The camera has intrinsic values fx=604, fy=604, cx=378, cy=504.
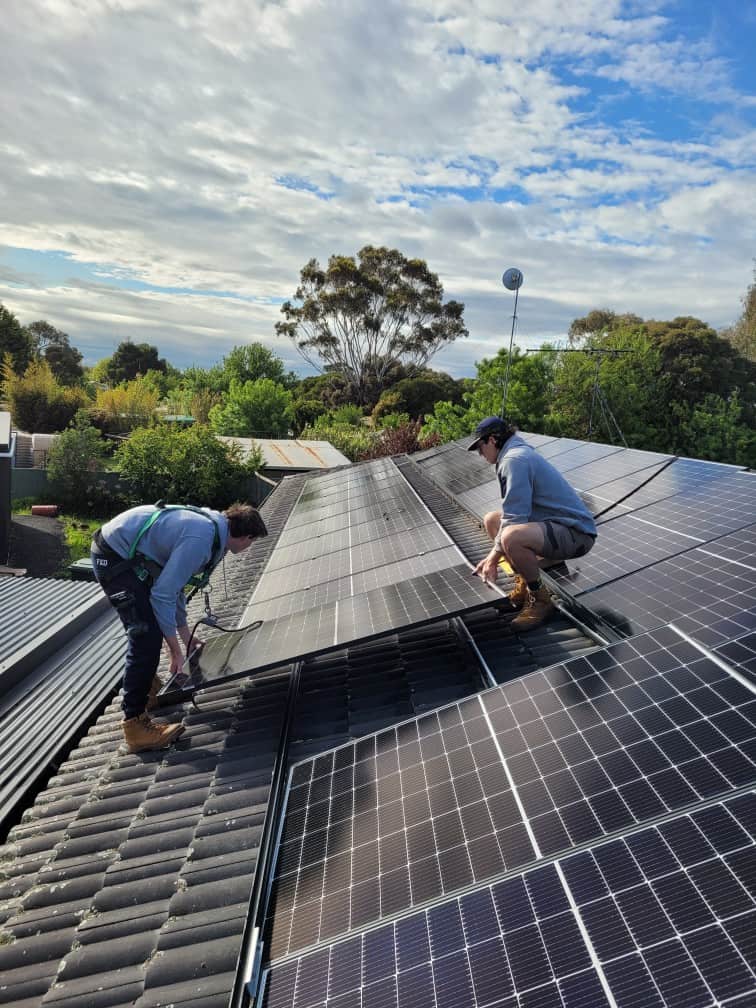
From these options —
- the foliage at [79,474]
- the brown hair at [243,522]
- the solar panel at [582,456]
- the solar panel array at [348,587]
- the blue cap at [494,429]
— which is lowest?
the foliage at [79,474]

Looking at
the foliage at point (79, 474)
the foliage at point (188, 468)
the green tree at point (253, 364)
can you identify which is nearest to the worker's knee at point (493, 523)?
the foliage at point (188, 468)

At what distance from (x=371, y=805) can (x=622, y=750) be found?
164 cm

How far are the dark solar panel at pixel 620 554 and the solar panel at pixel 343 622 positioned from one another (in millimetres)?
1178

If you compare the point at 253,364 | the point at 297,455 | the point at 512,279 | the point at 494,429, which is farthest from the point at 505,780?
the point at 253,364

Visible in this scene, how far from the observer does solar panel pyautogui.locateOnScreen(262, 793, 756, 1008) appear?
2.41 metres

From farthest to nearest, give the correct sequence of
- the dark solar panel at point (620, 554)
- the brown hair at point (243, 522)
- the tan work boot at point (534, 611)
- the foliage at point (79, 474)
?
the foliage at point (79, 474) < the dark solar panel at point (620, 554) < the tan work boot at point (534, 611) < the brown hair at point (243, 522)

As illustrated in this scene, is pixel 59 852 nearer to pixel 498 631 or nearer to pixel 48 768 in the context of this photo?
pixel 48 768

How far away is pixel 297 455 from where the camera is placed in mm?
29609

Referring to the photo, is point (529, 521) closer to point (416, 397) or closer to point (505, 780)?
point (505, 780)

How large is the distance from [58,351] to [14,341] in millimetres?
23596

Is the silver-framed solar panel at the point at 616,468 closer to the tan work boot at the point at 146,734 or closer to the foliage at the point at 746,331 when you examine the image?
the tan work boot at the point at 146,734

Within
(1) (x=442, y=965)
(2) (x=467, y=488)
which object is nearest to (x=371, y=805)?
(1) (x=442, y=965)

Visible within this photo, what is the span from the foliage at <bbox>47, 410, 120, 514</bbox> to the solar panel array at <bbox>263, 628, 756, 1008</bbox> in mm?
30043

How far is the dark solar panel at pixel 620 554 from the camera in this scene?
6.52m
